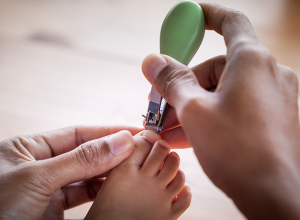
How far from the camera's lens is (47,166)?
46 centimetres

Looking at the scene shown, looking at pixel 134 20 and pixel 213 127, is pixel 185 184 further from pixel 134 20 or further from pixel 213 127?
pixel 134 20

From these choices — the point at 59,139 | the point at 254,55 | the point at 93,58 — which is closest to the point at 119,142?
the point at 59,139

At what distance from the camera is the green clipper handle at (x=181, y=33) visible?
0.50 metres

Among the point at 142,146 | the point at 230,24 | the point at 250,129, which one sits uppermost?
the point at 230,24

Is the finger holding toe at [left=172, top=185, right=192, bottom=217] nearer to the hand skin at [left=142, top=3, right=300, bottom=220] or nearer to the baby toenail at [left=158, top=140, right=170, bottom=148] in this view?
the baby toenail at [left=158, top=140, right=170, bottom=148]

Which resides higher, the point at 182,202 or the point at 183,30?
the point at 183,30

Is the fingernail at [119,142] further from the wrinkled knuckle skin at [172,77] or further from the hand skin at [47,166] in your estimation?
the wrinkled knuckle skin at [172,77]

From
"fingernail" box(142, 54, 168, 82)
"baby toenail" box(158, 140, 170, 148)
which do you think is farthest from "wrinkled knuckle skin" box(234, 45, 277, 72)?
"baby toenail" box(158, 140, 170, 148)

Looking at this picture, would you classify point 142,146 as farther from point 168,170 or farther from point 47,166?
point 47,166

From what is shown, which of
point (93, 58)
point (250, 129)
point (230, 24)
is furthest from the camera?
point (93, 58)

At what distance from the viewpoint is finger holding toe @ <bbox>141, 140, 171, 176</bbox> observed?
1.88ft

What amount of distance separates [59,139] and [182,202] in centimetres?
32

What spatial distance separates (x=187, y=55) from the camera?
20.5 inches

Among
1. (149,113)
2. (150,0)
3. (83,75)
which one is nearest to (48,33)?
(83,75)
